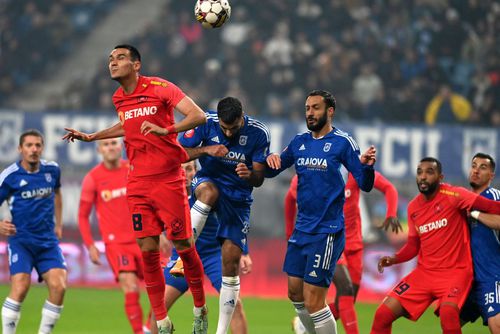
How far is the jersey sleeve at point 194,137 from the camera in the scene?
8570mm

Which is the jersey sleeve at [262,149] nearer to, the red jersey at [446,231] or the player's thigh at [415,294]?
the red jersey at [446,231]

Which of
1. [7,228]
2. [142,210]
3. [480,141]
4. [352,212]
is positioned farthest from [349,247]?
[480,141]

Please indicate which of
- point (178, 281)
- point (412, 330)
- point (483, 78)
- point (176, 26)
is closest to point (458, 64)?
point (483, 78)

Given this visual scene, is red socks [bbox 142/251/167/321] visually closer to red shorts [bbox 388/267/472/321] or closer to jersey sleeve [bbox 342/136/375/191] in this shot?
jersey sleeve [bbox 342/136/375/191]

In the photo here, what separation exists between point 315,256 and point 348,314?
1.68 m

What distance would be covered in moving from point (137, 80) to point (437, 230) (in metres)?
3.12

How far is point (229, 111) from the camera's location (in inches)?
325

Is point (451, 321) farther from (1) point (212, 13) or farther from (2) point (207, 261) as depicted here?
(1) point (212, 13)

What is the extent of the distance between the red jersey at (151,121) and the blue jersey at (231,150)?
A: 47 cm

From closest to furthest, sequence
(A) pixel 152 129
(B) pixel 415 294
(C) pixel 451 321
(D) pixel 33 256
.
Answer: (A) pixel 152 129, (C) pixel 451 321, (B) pixel 415 294, (D) pixel 33 256

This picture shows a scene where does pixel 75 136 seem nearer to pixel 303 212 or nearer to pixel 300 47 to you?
pixel 303 212

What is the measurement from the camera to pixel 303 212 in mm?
8234

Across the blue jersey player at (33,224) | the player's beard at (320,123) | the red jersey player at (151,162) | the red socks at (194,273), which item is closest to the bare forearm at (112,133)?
the red jersey player at (151,162)

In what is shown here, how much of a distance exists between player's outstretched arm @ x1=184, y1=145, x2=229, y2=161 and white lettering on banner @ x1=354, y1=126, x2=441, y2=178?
675 cm
